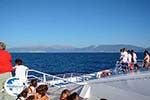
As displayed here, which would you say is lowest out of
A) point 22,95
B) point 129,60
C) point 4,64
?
point 22,95

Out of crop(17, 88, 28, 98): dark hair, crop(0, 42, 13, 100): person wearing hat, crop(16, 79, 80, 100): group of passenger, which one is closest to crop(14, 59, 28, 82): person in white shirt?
crop(16, 79, 80, 100): group of passenger

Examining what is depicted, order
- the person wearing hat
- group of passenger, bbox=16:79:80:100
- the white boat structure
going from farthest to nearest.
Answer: the white boat structure < the person wearing hat < group of passenger, bbox=16:79:80:100

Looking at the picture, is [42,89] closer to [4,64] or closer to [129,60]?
[4,64]

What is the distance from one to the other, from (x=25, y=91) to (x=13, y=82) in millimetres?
547

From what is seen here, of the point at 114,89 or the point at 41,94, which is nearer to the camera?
the point at 41,94

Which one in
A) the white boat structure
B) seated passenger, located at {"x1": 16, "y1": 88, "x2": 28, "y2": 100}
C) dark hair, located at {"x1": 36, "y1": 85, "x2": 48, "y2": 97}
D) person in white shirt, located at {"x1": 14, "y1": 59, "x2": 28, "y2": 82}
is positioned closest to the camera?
dark hair, located at {"x1": 36, "y1": 85, "x2": 48, "y2": 97}

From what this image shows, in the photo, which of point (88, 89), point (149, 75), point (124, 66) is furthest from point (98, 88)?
point (124, 66)

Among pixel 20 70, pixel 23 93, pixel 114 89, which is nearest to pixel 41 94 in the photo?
pixel 23 93

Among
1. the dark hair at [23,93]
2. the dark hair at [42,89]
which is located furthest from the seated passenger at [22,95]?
the dark hair at [42,89]

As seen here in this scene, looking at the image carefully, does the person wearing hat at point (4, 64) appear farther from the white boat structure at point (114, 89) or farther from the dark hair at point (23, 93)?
the white boat structure at point (114, 89)

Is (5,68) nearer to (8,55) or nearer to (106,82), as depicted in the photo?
(8,55)

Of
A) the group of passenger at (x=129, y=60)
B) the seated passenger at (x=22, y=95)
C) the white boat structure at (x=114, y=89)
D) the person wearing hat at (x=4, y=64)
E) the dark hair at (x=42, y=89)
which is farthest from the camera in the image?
the group of passenger at (x=129, y=60)

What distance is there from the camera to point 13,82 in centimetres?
888

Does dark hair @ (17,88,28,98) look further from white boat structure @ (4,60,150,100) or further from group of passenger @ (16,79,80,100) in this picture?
white boat structure @ (4,60,150,100)
